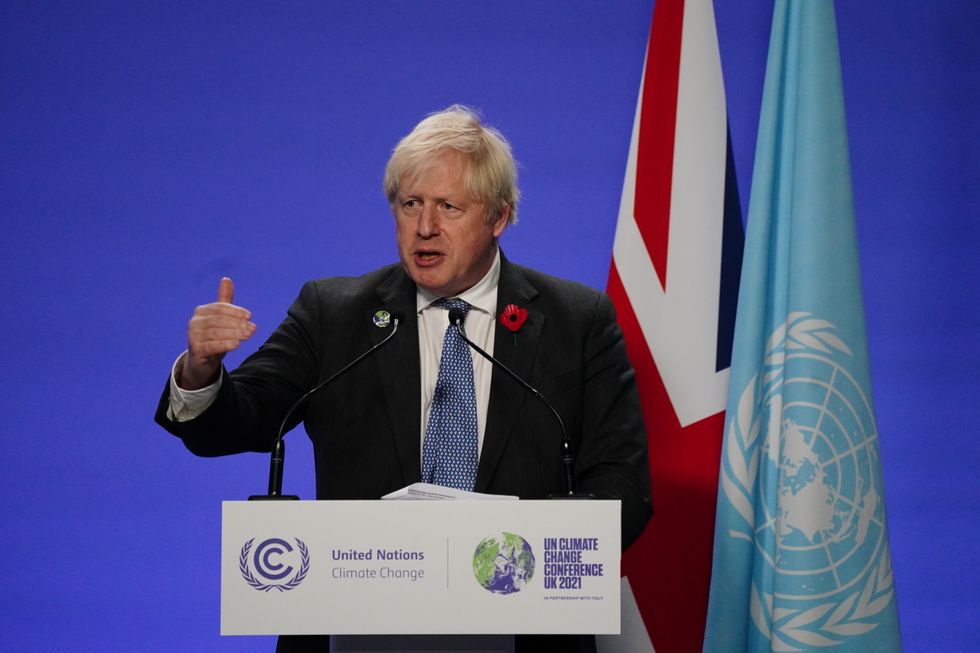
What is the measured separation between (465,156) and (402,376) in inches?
18.9

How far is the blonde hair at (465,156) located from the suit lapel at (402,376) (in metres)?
0.22

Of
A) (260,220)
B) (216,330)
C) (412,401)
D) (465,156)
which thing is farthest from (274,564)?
(260,220)

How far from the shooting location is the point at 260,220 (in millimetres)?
3311

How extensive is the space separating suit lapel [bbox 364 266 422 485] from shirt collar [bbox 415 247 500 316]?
0.08ft

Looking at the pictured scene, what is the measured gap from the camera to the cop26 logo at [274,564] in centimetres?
156

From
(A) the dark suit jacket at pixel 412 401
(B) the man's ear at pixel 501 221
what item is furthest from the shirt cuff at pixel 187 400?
(B) the man's ear at pixel 501 221

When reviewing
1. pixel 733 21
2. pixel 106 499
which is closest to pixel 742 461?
pixel 733 21

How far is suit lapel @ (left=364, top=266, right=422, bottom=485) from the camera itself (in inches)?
84.8

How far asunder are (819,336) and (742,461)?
37cm

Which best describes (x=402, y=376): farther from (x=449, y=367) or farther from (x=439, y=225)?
(x=439, y=225)

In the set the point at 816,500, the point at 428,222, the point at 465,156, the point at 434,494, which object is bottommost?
the point at 434,494

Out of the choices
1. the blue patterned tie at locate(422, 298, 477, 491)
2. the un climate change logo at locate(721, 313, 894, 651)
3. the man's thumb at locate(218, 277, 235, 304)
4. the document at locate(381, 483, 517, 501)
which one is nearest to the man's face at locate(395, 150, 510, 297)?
the blue patterned tie at locate(422, 298, 477, 491)

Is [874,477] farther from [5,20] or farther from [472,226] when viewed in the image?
[5,20]

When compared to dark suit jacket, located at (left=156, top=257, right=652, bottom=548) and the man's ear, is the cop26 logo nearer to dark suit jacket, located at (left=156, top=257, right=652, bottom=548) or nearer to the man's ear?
dark suit jacket, located at (left=156, top=257, right=652, bottom=548)
